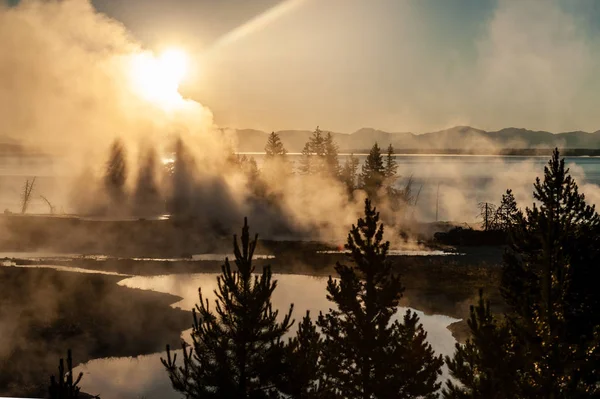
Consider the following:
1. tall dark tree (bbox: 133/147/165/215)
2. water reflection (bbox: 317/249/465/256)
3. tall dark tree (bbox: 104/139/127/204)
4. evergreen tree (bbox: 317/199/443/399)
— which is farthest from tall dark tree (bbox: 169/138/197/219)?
evergreen tree (bbox: 317/199/443/399)

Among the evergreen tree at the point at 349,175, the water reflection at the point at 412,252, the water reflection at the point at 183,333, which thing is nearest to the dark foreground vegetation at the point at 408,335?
the water reflection at the point at 183,333

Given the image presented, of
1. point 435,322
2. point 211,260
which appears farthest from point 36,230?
point 435,322

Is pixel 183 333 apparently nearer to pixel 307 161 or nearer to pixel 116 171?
pixel 116 171

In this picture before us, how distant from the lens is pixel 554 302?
1405 cm

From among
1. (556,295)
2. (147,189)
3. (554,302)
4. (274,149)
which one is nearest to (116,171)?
(147,189)

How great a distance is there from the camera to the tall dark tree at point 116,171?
85.4 meters

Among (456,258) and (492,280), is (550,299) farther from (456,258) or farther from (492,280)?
(456,258)

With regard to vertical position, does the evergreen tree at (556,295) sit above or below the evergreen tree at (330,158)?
below

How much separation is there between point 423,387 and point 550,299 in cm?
543

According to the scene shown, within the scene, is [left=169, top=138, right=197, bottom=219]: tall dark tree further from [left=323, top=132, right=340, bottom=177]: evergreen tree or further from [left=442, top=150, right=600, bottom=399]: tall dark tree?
[left=442, top=150, right=600, bottom=399]: tall dark tree

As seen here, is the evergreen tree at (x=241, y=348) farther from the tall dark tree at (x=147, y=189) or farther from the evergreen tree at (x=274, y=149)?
the evergreen tree at (x=274, y=149)

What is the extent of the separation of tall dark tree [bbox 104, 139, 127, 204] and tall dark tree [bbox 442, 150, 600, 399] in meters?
74.2

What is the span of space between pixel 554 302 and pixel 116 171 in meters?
80.1

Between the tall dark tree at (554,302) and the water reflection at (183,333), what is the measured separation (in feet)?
47.2
